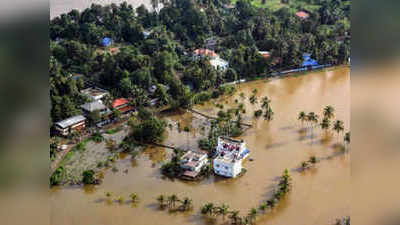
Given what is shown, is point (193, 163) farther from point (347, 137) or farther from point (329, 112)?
point (329, 112)

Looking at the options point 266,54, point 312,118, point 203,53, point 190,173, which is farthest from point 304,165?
point 203,53

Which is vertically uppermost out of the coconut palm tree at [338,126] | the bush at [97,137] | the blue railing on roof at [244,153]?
the coconut palm tree at [338,126]

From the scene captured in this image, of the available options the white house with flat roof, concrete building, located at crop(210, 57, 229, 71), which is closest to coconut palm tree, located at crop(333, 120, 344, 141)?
the white house with flat roof

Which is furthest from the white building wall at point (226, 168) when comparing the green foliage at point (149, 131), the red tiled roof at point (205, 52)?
the red tiled roof at point (205, 52)

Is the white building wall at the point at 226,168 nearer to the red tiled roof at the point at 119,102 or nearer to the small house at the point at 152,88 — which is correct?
the red tiled roof at the point at 119,102

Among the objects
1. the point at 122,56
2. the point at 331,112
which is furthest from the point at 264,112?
the point at 122,56
